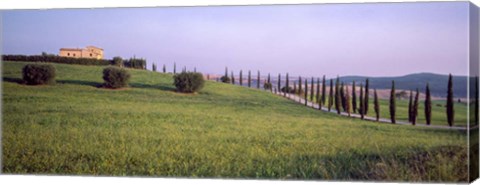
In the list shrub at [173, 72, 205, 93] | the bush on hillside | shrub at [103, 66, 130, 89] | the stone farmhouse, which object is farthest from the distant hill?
the bush on hillside

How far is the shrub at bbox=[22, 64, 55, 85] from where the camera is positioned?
14285 mm

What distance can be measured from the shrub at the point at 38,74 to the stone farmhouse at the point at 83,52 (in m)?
0.43

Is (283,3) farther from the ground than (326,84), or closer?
farther from the ground

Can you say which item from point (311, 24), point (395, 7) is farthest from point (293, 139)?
point (395, 7)

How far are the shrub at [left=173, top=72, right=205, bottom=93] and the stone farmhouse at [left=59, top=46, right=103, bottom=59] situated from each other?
1.49 m

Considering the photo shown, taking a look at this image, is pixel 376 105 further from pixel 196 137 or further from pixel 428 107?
pixel 196 137

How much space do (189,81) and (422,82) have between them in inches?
164

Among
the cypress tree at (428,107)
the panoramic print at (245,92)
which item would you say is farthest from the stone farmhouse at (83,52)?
the cypress tree at (428,107)

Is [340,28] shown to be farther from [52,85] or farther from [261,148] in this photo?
[52,85]

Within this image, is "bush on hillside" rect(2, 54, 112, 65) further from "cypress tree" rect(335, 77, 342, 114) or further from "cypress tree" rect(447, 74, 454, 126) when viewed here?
"cypress tree" rect(447, 74, 454, 126)

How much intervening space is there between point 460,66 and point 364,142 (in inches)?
79.1

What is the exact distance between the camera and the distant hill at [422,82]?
1181 centimetres

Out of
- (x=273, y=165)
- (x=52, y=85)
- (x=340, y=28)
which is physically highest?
(x=340, y=28)

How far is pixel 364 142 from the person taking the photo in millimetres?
12578
